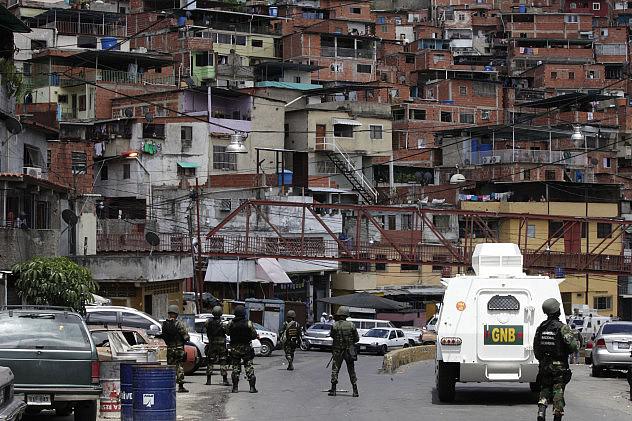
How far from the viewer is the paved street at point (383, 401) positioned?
70.2 feet

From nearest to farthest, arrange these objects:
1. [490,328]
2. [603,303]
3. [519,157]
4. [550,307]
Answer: [550,307], [490,328], [603,303], [519,157]

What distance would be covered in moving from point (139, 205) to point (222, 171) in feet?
29.2

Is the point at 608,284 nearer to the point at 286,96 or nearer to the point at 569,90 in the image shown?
the point at 286,96

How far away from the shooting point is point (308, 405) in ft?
77.2

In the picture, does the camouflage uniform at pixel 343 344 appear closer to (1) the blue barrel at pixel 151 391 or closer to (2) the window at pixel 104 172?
(1) the blue barrel at pixel 151 391

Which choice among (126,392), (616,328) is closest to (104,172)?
(616,328)

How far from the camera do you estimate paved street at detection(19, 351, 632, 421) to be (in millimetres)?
21391

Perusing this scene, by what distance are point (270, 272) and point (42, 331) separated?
54.2 m

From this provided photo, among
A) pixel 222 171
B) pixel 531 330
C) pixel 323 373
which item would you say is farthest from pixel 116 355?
pixel 222 171

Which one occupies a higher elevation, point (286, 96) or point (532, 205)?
point (286, 96)

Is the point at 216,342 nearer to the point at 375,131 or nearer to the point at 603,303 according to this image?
the point at 603,303

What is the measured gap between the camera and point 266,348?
169 ft

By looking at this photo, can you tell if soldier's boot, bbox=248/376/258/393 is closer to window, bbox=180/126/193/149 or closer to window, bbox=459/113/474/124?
window, bbox=180/126/193/149

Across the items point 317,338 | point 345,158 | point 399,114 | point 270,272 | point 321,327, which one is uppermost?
point 399,114
